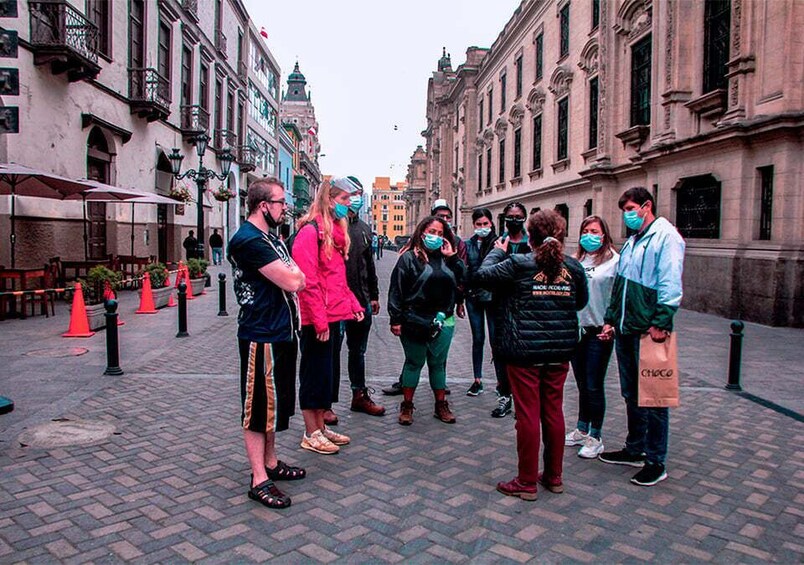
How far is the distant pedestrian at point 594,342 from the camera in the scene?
4.90 metres

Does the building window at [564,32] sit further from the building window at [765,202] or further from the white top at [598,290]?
the white top at [598,290]

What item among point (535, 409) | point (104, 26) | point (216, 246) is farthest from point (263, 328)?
point (216, 246)

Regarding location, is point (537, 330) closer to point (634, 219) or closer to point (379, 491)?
point (634, 219)

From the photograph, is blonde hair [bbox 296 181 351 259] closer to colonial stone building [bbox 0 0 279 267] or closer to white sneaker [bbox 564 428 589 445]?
white sneaker [bbox 564 428 589 445]

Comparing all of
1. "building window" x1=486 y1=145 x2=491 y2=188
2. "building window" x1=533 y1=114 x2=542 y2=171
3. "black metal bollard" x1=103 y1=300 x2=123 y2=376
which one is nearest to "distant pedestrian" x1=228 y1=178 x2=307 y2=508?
"black metal bollard" x1=103 y1=300 x2=123 y2=376

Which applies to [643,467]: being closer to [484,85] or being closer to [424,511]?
[424,511]

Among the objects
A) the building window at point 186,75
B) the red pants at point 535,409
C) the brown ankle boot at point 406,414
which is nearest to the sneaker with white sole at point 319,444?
the brown ankle boot at point 406,414

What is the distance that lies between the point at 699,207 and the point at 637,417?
1188cm

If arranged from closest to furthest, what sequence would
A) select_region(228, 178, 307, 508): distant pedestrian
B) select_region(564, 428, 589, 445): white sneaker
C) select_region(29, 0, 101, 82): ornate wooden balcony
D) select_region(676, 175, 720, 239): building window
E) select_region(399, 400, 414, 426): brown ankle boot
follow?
select_region(228, 178, 307, 508): distant pedestrian, select_region(564, 428, 589, 445): white sneaker, select_region(399, 400, 414, 426): brown ankle boot, select_region(29, 0, 101, 82): ornate wooden balcony, select_region(676, 175, 720, 239): building window

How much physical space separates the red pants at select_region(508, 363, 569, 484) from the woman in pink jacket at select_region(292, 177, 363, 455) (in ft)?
4.77

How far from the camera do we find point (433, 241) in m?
5.41

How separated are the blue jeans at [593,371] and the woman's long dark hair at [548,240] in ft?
3.65

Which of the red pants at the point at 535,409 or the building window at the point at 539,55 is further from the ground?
the building window at the point at 539,55

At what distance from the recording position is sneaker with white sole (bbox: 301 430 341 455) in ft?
15.9
